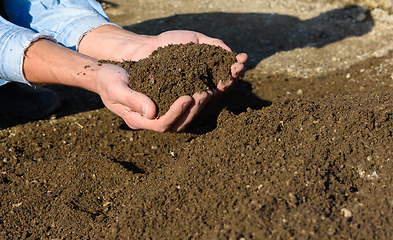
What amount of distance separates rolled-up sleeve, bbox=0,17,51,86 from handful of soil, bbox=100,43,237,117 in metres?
0.70

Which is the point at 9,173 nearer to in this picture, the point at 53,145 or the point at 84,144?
the point at 53,145

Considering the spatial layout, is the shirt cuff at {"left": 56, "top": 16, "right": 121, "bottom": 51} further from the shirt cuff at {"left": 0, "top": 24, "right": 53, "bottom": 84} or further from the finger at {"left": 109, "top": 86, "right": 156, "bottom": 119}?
the finger at {"left": 109, "top": 86, "right": 156, "bottom": 119}

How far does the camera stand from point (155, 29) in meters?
4.50

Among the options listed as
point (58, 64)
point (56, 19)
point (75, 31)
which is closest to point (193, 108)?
point (58, 64)

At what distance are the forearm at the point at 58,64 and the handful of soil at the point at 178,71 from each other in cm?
28

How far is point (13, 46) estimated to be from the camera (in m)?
2.21

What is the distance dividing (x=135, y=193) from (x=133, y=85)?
0.73 meters

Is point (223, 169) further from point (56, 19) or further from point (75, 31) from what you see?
point (56, 19)

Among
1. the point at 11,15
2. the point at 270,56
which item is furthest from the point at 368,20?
the point at 11,15

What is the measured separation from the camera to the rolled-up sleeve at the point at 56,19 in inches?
112

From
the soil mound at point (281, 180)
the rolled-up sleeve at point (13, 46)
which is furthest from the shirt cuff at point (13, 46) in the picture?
the soil mound at point (281, 180)

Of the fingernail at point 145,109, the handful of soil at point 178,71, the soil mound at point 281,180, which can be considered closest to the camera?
the soil mound at point 281,180

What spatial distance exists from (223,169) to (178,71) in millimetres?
750

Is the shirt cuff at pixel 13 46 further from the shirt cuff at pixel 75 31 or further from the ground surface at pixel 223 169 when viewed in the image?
the ground surface at pixel 223 169
